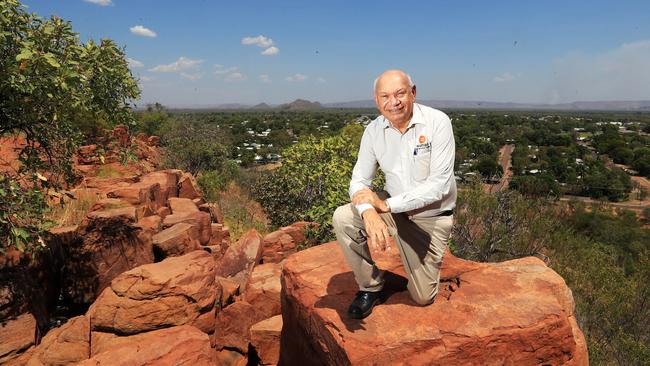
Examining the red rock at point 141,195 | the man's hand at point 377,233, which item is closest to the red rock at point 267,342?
the man's hand at point 377,233

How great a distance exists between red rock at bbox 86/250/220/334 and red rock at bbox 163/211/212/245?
3.37 m

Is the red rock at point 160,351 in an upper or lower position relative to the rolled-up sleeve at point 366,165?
lower

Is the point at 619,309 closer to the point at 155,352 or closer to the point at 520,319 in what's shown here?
the point at 520,319

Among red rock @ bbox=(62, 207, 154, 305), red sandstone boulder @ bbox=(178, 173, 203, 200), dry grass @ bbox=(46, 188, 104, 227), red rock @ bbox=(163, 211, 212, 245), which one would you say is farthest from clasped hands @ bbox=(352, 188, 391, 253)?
red sandstone boulder @ bbox=(178, 173, 203, 200)

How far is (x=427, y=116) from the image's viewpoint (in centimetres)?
375

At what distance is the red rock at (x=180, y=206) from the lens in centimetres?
1159

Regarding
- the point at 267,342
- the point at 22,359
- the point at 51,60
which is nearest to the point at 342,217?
the point at 267,342

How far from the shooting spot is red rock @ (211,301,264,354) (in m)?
6.37

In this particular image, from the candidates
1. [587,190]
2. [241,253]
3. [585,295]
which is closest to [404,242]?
[241,253]

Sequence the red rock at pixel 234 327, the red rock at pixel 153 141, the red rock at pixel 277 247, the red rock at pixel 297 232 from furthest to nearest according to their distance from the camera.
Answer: the red rock at pixel 153 141, the red rock at pixel 297 232, the red rock at pixel 277 247, the red rock at pixel 234 327

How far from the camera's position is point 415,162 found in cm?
379

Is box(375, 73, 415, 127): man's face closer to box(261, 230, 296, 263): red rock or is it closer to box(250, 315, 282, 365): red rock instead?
box(250, 315, 282, 365): red rock

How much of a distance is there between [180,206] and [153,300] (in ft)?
20.7

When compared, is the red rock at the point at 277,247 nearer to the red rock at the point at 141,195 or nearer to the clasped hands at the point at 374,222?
the red rock at the point at 141,195
